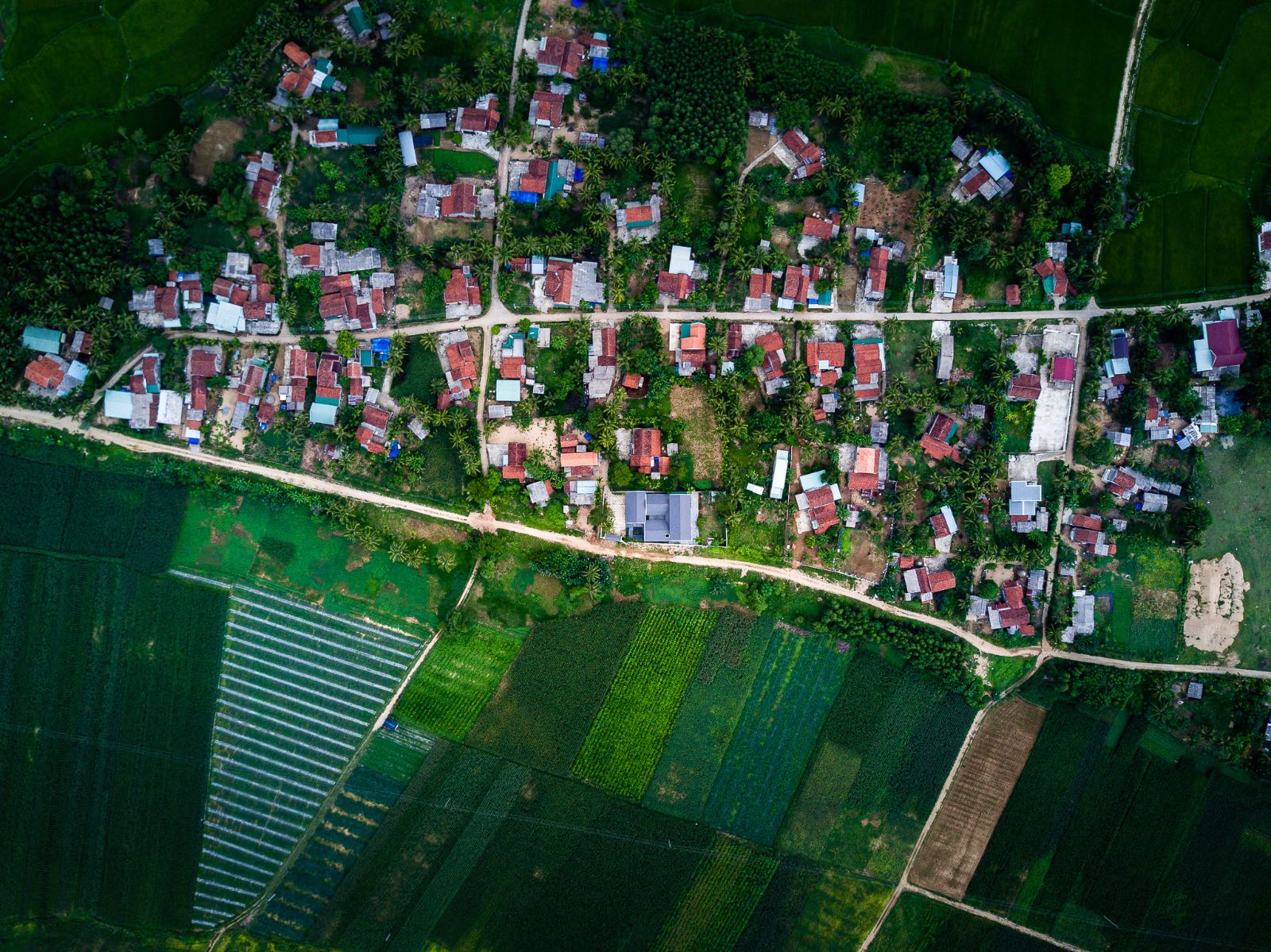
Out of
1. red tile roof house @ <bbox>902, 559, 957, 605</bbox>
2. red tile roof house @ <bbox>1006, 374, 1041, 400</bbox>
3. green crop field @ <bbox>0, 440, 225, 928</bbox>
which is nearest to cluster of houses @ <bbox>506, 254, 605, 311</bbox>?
green crop field @ <bbox>0, 440, 225, 928</bbox>

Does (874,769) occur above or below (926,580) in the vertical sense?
below

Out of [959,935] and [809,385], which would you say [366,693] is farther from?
[959,935]

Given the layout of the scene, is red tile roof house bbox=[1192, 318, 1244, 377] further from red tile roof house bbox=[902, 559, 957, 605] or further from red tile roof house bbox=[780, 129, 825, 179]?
red tile roof house bbox=[780, 129, 825, 179]

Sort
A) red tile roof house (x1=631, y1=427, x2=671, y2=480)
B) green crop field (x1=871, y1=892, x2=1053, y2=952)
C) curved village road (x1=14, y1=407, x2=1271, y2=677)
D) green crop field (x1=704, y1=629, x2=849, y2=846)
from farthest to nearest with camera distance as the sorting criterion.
→ 1. green crop field (x1=871, y1=892, x2=1053, y2=952)
2. green crop field (x1=704, y1=629, x2=849, y2=846)
3. red tile roof house (x1=631, y1=427, x2=671, y2=480)
4. curved village road (x1=14, y1=407, x2=1271, y2=677)

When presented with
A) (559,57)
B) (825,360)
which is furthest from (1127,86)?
(559,57)

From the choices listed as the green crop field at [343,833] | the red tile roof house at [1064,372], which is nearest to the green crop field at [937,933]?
the green crop field at [343,833]

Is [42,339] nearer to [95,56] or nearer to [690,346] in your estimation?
[95,56]

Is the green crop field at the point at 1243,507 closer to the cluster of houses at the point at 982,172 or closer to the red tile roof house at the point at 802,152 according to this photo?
the cluster of houses at the point at 982,172
